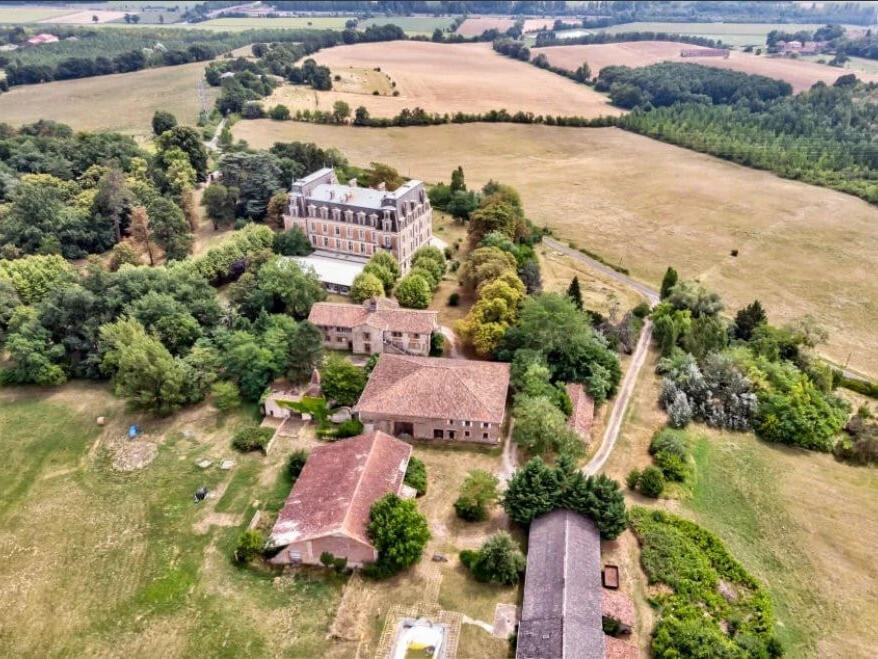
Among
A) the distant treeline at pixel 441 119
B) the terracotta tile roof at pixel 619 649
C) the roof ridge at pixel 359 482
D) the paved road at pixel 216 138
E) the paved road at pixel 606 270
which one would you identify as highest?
the distant treeline at pixel 441 119

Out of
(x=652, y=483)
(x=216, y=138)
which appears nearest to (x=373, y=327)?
(x=652, y=483)

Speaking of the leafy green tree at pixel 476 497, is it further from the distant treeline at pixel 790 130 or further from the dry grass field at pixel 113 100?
the dry grass field at pixel 113 100

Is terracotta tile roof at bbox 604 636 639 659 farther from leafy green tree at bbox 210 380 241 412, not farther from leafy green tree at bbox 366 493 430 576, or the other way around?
leafy green tree at bbox 210 380 241 412

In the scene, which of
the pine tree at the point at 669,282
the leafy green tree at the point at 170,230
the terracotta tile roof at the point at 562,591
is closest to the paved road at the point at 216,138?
the leafy green tree at the point at 170,230

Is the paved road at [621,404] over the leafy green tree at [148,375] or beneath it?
beneath

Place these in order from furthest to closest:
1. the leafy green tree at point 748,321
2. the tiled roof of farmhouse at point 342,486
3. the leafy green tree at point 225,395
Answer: the leafy green tree at point 748,321 → the leafy green tree at point 225,395 → the tiled roof of farmhouse at point 342,486

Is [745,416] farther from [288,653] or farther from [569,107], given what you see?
[569,107]

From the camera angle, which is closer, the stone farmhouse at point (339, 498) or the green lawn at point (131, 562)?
the green lawn at point (131, 562)
